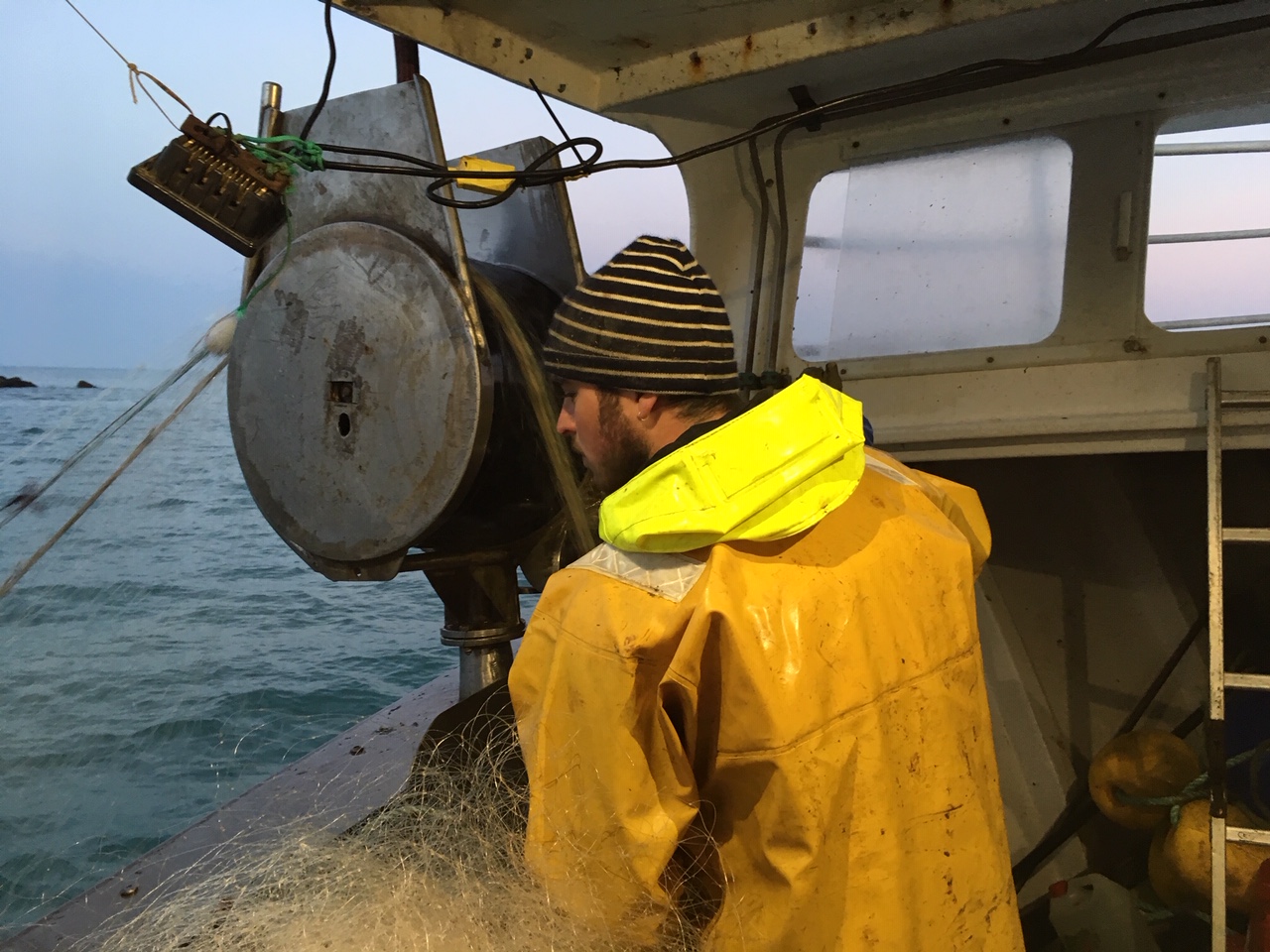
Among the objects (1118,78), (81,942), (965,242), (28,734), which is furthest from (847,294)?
(28,734)

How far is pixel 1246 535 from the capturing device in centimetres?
228

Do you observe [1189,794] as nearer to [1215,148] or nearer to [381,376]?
[1215,148]

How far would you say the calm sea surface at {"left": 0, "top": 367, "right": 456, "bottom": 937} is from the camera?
2203mm

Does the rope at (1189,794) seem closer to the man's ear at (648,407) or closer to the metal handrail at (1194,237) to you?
the metal handrail at (1194,237)

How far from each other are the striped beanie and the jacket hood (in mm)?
227

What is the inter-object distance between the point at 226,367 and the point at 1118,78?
8.41ft

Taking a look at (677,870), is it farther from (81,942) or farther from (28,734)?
(28,734)

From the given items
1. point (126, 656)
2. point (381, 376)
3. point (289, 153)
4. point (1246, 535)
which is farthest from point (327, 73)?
point (1246, 535)

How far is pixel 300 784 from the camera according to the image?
261cm

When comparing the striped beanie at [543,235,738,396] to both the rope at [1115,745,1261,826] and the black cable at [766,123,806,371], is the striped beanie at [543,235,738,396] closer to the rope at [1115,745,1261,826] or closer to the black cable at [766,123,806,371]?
the black cable at [766,123,806,371]

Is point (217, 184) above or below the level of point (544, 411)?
above

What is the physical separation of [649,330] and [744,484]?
0.38 m

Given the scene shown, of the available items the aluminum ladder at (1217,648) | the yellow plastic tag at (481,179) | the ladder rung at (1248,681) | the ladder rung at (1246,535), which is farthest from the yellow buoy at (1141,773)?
the yellow plastic tag at (481,179)

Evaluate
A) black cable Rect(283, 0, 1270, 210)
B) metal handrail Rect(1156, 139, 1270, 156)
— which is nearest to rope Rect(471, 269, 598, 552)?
black cable Rect(283, 0, 1270, 210)
